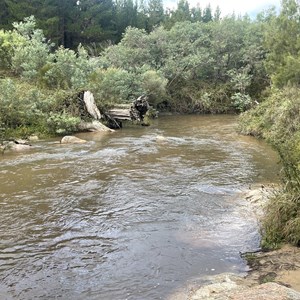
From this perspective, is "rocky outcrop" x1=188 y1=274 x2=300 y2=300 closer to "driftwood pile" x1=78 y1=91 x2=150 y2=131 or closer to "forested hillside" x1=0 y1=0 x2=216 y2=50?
"driftwood pile" x1=78 y1=91 x2=150 y2=131

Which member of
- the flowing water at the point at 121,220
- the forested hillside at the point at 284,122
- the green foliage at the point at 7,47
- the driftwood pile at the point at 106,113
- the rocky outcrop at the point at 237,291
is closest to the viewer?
the rocky outcrop at the point at 237,291

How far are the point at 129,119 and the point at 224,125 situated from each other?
666 cm

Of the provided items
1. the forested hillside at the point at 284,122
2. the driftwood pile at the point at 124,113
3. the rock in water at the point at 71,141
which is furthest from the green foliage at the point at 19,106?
the forested hillside at the point at 284,122

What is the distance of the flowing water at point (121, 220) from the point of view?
5.60 meters

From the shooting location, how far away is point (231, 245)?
22.0 feet

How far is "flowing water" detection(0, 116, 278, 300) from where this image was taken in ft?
18.4

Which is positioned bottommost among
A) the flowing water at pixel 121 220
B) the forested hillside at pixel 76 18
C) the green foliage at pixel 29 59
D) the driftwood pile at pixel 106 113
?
the flowing water at pixel 121 220

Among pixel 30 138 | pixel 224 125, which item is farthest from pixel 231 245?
pixel 224 125

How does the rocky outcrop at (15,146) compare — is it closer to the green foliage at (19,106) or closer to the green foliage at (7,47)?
the green foliage at (19,106)

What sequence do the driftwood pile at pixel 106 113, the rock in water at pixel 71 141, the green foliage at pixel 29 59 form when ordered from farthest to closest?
the green foliage at pixel 29 59 < the driftwood pile at pixel 106 113 < the rock in water at pixel 71 141

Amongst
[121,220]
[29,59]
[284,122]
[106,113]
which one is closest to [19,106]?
[106,113]

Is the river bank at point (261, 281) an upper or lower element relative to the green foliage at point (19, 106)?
lower

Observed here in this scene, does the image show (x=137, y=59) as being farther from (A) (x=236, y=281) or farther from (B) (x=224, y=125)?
(A) (x=236, y=281)

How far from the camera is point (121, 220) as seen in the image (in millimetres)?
7949
